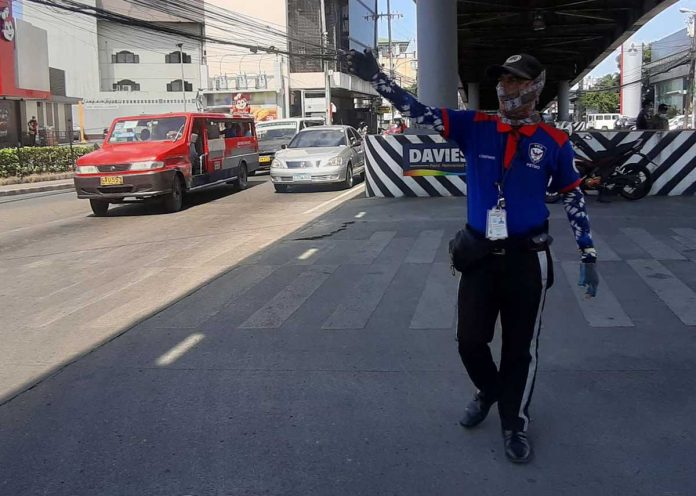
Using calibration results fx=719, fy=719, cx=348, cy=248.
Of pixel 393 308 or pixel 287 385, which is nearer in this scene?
pixel 287 385

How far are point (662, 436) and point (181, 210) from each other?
12.6 metres

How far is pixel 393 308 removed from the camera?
21.9ft

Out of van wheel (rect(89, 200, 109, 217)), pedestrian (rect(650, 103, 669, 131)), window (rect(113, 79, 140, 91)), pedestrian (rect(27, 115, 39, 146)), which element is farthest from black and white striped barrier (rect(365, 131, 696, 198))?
window (rect(113, 79, 140, 91))

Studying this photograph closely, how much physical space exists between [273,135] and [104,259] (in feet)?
52.2

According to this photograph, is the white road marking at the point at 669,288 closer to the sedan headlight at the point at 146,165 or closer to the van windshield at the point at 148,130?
the sedan headlight at the point at 146,165

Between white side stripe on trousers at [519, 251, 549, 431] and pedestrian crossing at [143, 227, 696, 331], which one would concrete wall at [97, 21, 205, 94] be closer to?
pedestrian crossing at [143, 227, 696, 331]

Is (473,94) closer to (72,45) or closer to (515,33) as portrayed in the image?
(515,33)

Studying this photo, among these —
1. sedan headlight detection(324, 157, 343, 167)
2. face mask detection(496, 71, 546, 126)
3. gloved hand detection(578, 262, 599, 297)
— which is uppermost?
face mask detection(496, 71, 546, 126)

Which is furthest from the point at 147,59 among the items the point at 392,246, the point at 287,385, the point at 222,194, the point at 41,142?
the point at 287,385

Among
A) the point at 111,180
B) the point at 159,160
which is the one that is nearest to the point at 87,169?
the point at 111,180

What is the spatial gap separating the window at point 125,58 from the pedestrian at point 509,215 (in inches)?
2709

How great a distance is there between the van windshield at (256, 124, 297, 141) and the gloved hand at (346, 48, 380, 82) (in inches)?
851

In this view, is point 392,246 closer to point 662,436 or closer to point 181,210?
point 662,436

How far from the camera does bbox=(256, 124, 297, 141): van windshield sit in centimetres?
2514
